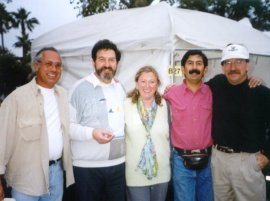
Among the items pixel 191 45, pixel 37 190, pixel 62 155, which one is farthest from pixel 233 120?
pixel 191 45

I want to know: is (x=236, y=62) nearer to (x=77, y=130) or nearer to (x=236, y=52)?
(x=236, y=52)

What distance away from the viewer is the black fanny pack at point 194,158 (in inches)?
143

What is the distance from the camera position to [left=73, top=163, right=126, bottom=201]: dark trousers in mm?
3396

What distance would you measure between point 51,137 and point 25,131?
28 cm

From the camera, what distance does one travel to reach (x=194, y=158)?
11.9 ft

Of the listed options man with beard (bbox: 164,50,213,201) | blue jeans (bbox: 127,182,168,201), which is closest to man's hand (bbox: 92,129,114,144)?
blue jeans (bbox: 127,182,168,201)

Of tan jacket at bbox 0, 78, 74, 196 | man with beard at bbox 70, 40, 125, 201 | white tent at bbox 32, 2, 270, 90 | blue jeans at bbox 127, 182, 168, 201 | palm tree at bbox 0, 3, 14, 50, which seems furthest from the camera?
palm tree at bbox 0, 3, 14, 50

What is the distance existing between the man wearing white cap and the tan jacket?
6.03 feet

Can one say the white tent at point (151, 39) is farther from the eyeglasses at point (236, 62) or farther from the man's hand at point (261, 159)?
the man's hand at point (261, 159)

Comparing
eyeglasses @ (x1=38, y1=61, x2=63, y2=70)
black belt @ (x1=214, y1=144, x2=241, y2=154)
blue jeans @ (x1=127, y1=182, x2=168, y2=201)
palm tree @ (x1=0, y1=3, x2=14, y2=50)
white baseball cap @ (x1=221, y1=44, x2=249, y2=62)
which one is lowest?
blue jeans @ (x1=127, y1=182, x2=168, y2=201)

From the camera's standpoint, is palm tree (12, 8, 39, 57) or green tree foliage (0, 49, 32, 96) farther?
palm tree (12, 8, 39, 57)

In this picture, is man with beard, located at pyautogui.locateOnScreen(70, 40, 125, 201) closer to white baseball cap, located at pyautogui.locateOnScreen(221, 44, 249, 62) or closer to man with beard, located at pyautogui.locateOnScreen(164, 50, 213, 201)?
man with beard, located at pyautogui.locateOnScreen(164, 50, 213, 201)

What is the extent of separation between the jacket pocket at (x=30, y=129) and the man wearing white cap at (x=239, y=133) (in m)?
1.87

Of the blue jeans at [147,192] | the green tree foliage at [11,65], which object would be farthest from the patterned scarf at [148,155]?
the green tree foliage at [11,65]
